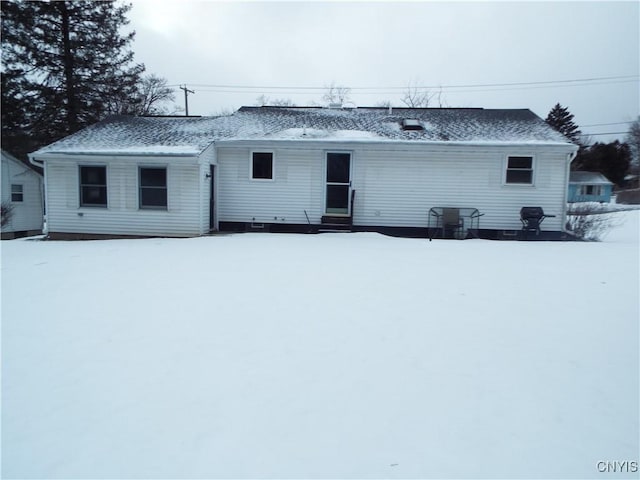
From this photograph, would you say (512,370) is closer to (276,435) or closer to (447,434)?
(447,434)

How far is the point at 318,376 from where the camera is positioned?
3240mm

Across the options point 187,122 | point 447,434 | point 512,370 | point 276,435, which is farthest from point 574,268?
point 187,122

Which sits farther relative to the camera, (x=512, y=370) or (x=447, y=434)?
(x=512, y=370)

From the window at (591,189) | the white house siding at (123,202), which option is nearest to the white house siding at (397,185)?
the white house siding at (123,202)

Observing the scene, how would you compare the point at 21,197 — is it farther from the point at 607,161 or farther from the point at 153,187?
the point at 607,161

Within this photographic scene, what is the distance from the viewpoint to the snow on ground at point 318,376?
2.38 m

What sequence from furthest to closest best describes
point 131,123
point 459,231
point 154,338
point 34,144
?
point 34,144 < point 131,123 < point 459,231 < point 154,338

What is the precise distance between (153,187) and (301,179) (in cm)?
441

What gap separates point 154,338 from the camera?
395cm

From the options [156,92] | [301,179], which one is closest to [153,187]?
[301,179]

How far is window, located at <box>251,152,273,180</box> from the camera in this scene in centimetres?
1267

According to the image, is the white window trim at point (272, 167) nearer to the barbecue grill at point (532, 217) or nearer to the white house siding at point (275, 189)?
the white house siding at point (275, 189)

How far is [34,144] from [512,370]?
23953mm

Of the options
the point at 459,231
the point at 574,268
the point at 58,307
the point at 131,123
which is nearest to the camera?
the point at 58,307
